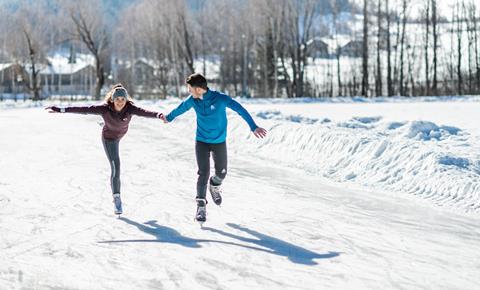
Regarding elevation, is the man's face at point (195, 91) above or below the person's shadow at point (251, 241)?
above

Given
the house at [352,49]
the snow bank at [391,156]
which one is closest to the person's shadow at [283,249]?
the snow bank at [391,156]

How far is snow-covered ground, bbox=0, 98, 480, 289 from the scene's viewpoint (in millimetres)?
4289

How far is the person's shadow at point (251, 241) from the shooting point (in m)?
4.75

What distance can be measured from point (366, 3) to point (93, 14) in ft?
70.9

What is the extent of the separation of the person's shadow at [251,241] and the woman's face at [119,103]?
130 cm

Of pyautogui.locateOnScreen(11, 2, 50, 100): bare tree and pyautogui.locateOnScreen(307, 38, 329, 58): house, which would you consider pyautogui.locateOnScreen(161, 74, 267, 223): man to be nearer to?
pyautogui.locateOnScreen(307, 38, 329, 58): house

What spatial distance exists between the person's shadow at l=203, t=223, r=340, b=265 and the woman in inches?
62.9

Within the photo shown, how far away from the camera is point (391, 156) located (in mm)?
8703

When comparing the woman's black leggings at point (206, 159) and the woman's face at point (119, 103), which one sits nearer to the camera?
the woman's black leggings at point (206, 159)

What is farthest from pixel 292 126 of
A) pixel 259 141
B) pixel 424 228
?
pixel 424 228

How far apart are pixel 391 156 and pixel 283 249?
4281 mm

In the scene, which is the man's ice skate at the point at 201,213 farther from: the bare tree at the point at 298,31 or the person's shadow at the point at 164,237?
the bare tree at the point at 298,31

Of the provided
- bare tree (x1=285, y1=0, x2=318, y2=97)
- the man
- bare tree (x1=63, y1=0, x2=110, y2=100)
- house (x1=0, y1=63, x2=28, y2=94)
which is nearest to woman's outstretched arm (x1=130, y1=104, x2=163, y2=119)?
the man

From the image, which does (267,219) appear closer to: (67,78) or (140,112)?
(140,112)
